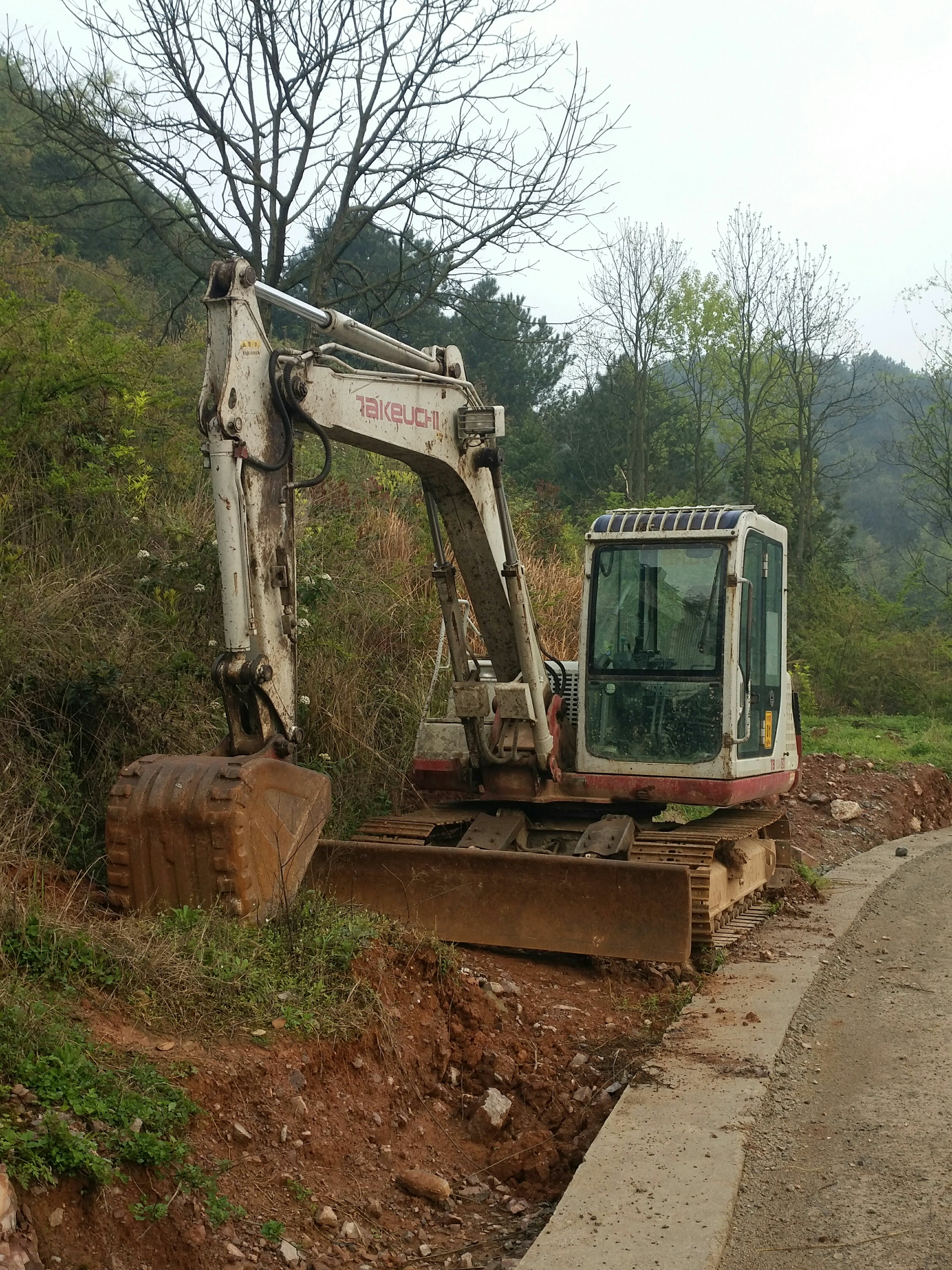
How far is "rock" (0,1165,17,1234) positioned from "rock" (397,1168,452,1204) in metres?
1.55

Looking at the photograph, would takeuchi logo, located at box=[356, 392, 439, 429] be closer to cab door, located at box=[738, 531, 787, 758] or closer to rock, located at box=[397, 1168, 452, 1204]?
cab door, located at box=[738, 531, 787, 758]

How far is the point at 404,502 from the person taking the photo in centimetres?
1316

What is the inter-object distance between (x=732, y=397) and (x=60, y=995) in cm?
3140

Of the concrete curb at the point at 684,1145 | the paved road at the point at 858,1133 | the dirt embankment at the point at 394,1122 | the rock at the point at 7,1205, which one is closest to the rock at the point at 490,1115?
the dirt embankment at the point at 394,1122

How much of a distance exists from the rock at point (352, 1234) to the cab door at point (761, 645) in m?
4.60

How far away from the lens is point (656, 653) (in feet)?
26.7

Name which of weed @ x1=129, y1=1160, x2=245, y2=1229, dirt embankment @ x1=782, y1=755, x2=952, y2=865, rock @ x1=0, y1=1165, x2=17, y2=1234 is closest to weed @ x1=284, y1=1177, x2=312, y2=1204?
weed @ x1=129, y1=1160, x2=245, y2=1229

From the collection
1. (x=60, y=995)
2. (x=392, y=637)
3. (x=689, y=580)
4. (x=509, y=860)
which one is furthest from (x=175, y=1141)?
(x=392, y=637)

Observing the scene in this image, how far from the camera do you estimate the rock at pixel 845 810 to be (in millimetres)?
13945

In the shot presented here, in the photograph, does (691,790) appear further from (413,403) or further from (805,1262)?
(805,1262)

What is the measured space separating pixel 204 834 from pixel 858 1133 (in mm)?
2955

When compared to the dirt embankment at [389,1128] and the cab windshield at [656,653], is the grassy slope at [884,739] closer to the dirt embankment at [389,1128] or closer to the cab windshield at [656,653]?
the cab windshield at [656,653]

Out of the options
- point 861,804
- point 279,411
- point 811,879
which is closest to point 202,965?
point 279,411

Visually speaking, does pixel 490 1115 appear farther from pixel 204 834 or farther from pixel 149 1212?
pixel 149 1212
